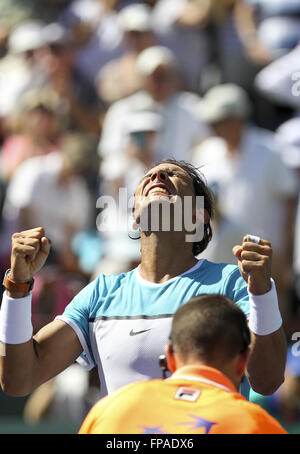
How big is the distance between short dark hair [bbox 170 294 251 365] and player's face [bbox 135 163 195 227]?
3.00 feet

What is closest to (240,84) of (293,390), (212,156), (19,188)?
(212,156)

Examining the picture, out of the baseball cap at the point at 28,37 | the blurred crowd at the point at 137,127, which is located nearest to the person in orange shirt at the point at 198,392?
the blurred crowd at the point at 137,127

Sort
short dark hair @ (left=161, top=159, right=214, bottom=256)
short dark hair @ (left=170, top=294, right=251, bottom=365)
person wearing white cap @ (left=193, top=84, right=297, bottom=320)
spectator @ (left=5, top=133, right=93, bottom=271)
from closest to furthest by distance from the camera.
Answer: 1. short dark hair @ (left=170, top=294, right=251, bottom=365)
2. short dark hair @ (left=161, top=159, right=214, bottom=256)
3. person wearing white cap @ (left=193, top=84, right=297, bottom=320)
4. spectator @ (left=5, top=133, right=93, bottom=271)

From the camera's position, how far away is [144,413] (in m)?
2.41

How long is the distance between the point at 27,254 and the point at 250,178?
3.31m

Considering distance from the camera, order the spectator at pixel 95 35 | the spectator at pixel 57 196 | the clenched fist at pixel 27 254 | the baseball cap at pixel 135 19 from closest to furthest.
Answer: the clenched fist at pixel 27 254 → the spectator at pixel 57 196 → the baseball cap at pixel 135 19 → the spectator at pixel 95 35

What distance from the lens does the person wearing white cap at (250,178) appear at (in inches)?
245

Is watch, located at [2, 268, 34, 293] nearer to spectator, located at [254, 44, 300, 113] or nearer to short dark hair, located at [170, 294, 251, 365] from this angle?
short dark hair, located at [170, 294, 251, 365]

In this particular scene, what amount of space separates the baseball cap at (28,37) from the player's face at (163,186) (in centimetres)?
467

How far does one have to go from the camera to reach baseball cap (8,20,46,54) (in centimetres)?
797

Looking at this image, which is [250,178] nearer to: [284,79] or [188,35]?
[284,79]

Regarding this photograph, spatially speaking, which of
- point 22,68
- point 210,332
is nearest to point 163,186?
point 210,332

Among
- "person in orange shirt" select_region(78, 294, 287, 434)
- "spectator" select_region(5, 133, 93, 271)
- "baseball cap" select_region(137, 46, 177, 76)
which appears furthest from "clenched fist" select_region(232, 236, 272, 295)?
"baseball cap" select_region(137, 46, 177, 76)

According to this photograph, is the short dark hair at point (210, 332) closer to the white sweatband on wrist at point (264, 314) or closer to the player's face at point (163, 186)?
the white sweatband on wrist at point (264, 314)
